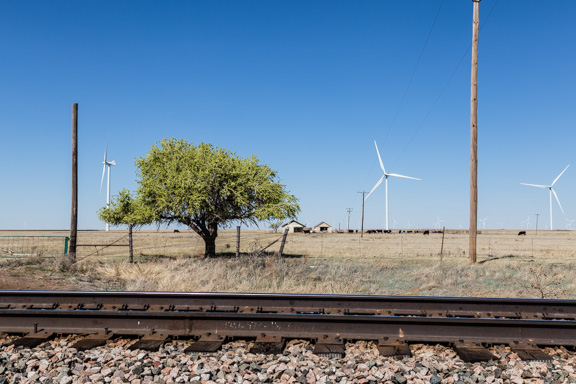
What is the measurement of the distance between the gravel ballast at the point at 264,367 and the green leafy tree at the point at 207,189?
17502 millimetres

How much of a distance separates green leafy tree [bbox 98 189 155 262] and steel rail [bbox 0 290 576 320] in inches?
569

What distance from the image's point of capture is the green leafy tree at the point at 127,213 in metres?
24.5

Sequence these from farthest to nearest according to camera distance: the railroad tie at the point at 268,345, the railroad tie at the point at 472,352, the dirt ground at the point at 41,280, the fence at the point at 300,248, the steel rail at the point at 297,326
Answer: the fence at the point at 300,248, the dirt ground at the point at 41,280, the steel rail at the point at 297,326, the railroad tie at the point at 268,345, the railroad tie at the point at 472,352

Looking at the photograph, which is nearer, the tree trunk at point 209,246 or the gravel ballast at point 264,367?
the gravel ballast at point 264,367

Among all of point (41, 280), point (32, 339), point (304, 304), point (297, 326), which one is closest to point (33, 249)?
point (41, 280)

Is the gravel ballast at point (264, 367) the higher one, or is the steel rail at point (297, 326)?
the steel rail at point (297, 326)

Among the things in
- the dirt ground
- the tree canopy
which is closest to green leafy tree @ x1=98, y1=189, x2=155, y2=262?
the tree canopy

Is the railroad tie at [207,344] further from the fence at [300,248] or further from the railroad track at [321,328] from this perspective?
the fence at [300,248]

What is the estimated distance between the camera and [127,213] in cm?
2569

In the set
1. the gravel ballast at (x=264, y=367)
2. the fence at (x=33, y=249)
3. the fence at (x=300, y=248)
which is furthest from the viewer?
the fence at (x=300, y=248)

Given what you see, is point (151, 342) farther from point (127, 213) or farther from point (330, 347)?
point (127, 213)

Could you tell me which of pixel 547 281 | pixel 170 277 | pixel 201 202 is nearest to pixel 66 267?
pixel 170 277

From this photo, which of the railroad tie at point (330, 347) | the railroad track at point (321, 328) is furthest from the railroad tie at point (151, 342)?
the railroad tie at point (330, 347)

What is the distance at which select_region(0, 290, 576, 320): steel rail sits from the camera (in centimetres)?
911
